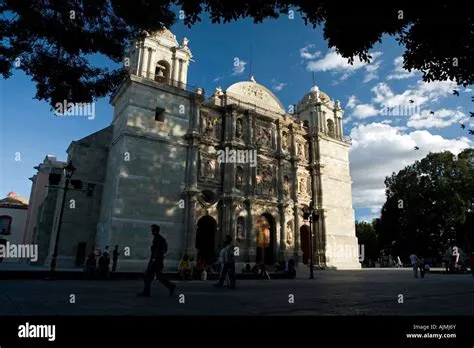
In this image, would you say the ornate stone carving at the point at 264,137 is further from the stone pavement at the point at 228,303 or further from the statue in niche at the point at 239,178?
the stone pavement at the point at 228,303

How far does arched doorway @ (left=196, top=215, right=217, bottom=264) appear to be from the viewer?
27.3m

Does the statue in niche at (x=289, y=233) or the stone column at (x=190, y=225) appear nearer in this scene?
the stone column at (x=190, y=225)

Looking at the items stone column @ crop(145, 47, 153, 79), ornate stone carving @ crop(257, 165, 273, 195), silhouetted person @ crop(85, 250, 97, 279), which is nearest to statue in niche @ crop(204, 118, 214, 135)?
ornate stone carving @ crop(257, 165, 273, 195)

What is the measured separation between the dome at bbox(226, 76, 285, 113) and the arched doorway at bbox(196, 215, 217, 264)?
39.3 feet

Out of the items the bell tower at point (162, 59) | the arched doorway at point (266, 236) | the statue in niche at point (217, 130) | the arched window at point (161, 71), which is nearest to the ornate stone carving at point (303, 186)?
the arched doorway at point (266, 236)

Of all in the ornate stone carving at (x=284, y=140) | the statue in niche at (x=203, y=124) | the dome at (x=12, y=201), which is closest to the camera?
the statue in niche at (x=203, y=124)

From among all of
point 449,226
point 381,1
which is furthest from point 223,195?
point 449,226

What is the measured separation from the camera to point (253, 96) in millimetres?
34875

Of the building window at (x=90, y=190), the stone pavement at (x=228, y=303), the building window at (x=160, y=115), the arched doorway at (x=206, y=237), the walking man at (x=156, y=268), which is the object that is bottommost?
the stone pavement at (x=228, y=303)

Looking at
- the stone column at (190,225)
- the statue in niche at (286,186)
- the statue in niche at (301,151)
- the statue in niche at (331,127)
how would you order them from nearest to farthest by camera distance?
the stone column at (190,225)
the statue in niche at (286,186)
the statue in niche at (301,151)
the statue in niche at (331,127)

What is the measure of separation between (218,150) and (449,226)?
30.1 m

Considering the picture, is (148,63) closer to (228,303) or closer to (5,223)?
(228,303)

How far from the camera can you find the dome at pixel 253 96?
109 ft

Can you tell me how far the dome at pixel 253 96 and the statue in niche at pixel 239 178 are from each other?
7.25m
